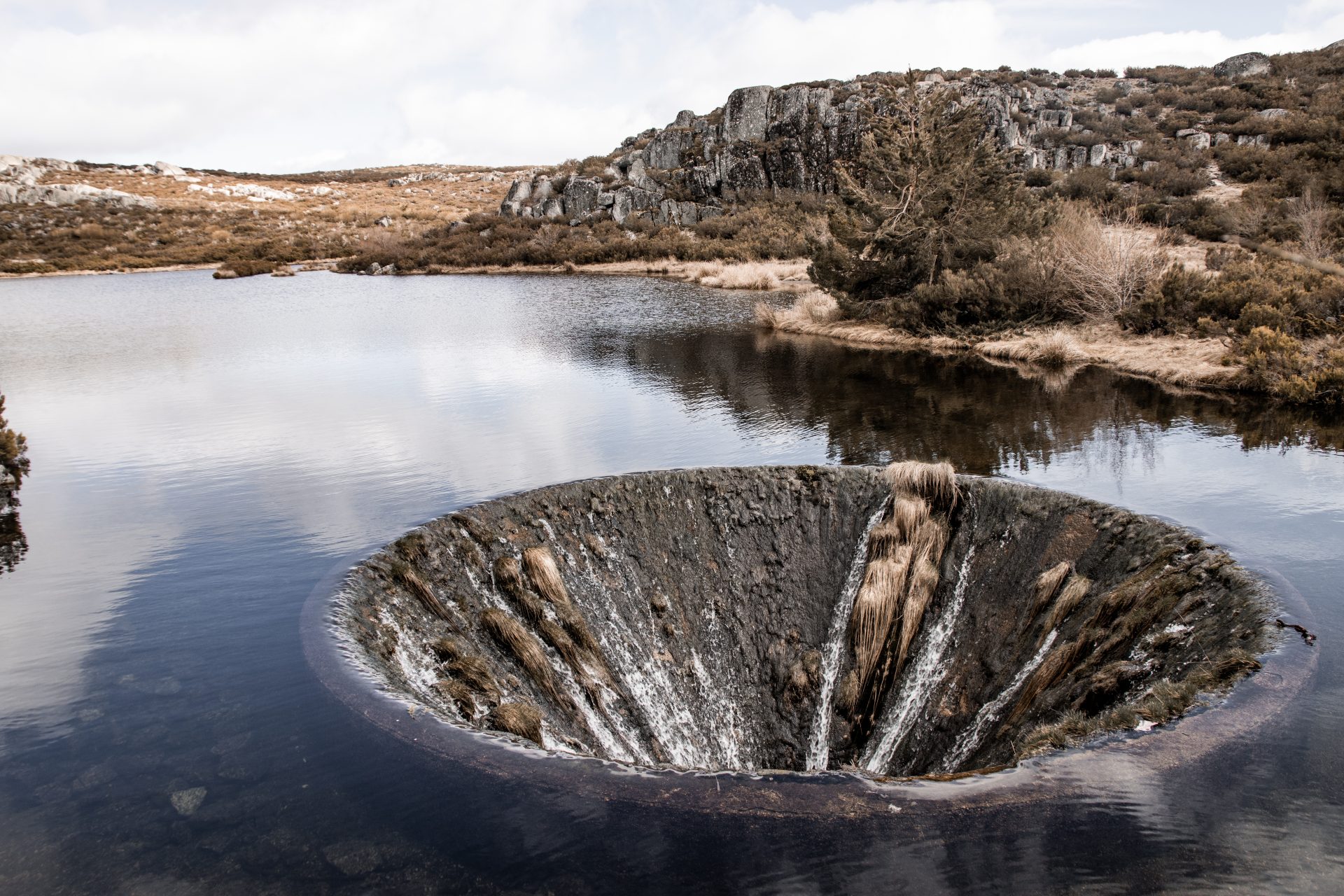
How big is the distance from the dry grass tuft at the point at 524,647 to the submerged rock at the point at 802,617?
22 mm

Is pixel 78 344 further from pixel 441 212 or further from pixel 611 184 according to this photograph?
pixel 441 212

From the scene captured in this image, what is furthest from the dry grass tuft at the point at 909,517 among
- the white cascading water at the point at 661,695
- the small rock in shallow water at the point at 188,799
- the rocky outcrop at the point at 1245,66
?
the rocky outcrop at the point at 1245,66

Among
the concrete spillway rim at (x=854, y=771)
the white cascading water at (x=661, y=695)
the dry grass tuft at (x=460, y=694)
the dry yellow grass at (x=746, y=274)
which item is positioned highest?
the dry yellow grass at (x=746, y=274)

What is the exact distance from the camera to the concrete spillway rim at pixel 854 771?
5.62 meters

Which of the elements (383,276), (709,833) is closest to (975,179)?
(709,833)

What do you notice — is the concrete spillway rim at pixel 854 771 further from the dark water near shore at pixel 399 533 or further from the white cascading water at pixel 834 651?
the white cascading water at pixel 834 651

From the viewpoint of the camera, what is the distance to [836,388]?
2072 centimetres

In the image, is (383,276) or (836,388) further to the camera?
(383,276)

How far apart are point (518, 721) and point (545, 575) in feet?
9.52

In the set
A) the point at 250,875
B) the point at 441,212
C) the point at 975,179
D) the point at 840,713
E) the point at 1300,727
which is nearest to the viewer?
the point at 250,875

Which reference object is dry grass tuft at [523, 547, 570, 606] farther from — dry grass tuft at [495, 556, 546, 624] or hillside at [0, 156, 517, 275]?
hillside at [0, 156, 517, 275]

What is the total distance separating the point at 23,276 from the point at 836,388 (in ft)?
205

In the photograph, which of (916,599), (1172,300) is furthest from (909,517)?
(1172,300)

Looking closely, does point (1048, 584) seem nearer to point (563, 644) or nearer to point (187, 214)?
point (563, 644)
